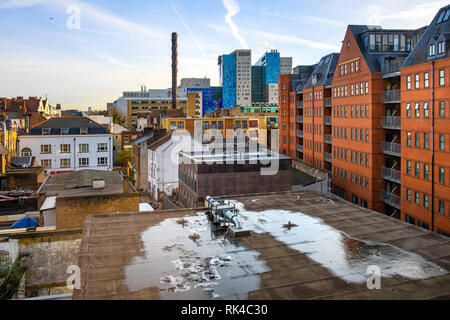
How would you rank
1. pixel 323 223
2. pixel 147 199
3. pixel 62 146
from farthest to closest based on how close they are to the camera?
pixel 62 146 < pixel 147 199 < pixel 323 223

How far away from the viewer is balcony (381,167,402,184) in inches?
1608

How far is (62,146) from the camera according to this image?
6431cm

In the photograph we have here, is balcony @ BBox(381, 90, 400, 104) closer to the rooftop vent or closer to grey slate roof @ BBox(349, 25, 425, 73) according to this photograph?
grey slate roof @ BBox(349, 25, 425, 73)

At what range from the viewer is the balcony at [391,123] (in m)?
40.8

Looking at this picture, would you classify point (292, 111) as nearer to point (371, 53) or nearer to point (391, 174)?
point (371, 53)

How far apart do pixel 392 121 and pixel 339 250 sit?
28580 millimetres

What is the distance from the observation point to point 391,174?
4212cm

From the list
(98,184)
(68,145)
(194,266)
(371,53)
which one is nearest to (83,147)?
(68,145)

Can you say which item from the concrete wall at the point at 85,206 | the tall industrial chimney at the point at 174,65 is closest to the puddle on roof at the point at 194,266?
the concrete wall at the point at 85,206

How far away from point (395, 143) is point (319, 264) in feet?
97.8

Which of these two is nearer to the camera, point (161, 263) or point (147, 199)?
point (161, 263)

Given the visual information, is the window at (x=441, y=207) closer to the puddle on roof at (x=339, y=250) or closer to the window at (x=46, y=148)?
the puddle on roof at (x=339, y=250)
